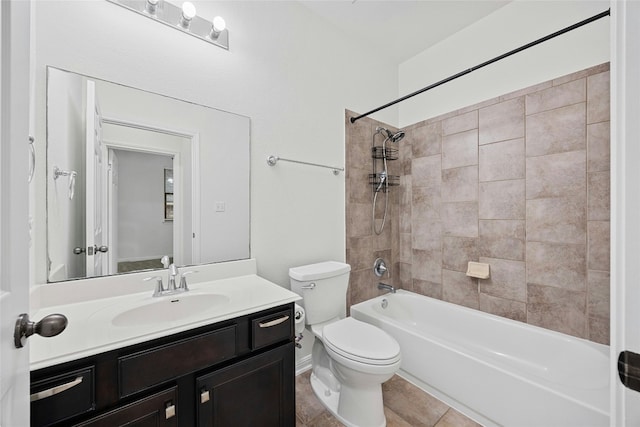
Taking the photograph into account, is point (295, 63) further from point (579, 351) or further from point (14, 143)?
point (579, 351)

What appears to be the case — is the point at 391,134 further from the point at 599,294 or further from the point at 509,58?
the point at 599,294

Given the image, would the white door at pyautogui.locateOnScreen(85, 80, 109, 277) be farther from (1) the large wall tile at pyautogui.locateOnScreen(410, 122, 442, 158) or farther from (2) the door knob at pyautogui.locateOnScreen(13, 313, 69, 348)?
(1) the large wall tile at pyautogui.locateOnScreen(410, 122, 442, 158)

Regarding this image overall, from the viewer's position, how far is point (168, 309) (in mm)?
1264

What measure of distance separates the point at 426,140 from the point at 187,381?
254 centimetres

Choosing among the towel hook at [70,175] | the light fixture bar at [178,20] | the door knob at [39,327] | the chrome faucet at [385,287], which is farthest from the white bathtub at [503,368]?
the light fixture bar at [178,20]

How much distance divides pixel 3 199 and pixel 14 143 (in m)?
0.11

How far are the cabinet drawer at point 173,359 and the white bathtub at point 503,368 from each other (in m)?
1.34

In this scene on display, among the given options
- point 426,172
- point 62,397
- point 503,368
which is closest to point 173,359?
point 62,397

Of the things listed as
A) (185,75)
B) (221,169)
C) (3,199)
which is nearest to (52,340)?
(3,199)

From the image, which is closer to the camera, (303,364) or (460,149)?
(303,364)

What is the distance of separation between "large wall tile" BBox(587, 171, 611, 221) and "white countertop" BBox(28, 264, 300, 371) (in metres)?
1.92

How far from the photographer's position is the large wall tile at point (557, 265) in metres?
1.71

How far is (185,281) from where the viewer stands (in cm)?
136

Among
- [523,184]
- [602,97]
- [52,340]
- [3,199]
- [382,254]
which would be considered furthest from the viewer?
[382,254]
